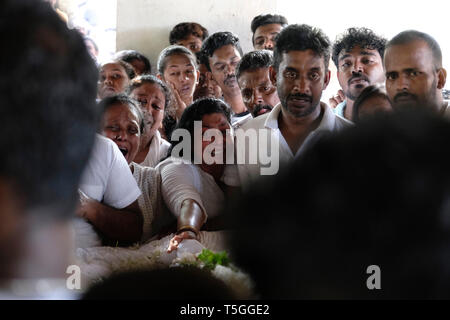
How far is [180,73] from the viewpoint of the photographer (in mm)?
3762

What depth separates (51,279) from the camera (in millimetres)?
624

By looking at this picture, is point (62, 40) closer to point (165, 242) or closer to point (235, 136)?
point (165, 242)

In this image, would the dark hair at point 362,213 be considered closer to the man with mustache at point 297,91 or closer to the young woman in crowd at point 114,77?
the man with mustache at point 297,91

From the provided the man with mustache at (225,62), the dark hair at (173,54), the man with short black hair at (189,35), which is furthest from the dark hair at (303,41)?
the man with short black hair at (189,35)

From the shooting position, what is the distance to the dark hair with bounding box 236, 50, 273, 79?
127 inches

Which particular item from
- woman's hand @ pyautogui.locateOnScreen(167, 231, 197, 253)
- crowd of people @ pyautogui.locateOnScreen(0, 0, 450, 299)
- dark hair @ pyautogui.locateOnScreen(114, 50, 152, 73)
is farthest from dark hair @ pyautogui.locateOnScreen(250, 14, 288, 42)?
crowd of people @ pyautogui.locateOnScreen(0, 0, 450, 299)

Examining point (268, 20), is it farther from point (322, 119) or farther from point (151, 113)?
point (322, 119)

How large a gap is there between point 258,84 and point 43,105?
2.70 metres

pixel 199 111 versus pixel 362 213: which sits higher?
pixel 199 111

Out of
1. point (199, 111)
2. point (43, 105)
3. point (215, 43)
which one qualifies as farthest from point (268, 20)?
point (43, 105)

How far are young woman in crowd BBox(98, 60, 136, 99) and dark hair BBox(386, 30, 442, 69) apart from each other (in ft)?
5.53

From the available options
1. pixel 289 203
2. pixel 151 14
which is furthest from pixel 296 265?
pixel 151 14

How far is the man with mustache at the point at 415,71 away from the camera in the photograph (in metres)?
2.26

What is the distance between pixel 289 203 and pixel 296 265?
5 centimetres
